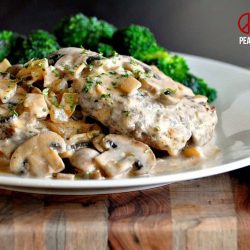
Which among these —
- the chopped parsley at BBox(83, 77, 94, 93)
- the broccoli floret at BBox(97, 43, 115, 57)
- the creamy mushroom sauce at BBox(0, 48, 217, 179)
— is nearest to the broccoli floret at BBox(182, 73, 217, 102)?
the broccoli floret at BBox(97, 43, 115, 57)

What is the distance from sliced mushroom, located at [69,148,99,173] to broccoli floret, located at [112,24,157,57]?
1.82 metres

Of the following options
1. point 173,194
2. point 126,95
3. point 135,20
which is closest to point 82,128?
point 126,95

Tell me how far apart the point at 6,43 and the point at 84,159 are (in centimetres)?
213

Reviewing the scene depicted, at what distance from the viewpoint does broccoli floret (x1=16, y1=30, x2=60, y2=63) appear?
526 centimetres

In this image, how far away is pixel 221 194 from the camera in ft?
12.7

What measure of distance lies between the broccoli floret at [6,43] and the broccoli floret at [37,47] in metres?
0.09

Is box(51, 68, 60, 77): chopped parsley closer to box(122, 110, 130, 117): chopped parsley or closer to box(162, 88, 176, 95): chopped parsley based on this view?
box(122, 110, 130, 117): chopped parsley

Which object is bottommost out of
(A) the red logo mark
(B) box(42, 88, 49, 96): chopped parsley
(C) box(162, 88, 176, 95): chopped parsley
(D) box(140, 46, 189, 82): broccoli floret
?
(B) box(42, 88, 49, 96): chopped parsley

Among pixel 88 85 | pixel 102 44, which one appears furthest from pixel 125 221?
pixel 102 44

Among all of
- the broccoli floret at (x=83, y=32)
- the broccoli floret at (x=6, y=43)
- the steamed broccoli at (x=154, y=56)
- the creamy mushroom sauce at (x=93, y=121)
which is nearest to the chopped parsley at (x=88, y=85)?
the creamy mushroom sauce at (x=93, y=121)

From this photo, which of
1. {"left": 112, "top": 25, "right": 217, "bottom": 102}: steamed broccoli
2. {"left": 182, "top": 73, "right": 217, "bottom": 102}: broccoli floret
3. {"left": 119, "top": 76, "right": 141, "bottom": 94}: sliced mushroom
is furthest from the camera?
{"left": 112, "top": 25, "right": 217, "bottom": 102}: steamed broccoli

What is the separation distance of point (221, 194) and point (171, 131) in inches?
17.5

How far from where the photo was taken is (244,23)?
7199 mm

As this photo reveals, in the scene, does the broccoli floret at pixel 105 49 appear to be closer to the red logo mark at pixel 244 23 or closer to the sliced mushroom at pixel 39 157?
the sliced mushroom at pixel 39 157
